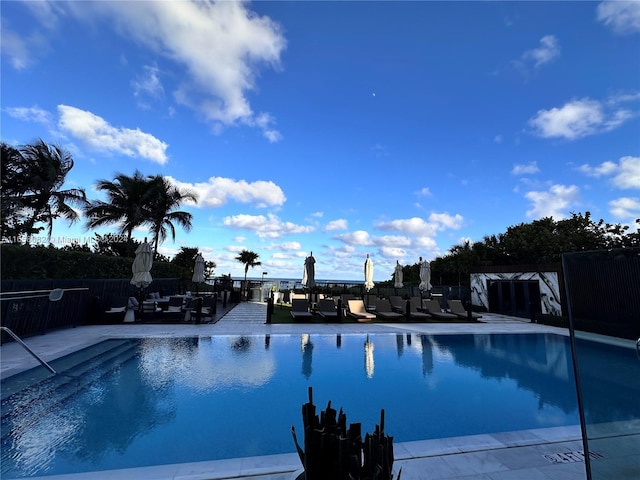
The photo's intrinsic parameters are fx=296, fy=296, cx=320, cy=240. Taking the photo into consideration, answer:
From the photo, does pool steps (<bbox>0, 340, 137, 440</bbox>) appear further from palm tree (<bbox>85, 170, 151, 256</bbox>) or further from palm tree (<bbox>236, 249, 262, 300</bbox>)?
palm tree (<bbox>236, 249, 262, 300</bbox>)

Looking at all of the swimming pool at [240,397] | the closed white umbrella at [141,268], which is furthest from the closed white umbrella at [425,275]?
the closed white umbrella at [141,268]

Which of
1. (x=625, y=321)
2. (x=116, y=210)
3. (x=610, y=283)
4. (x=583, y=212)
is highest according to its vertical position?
(x=583, y=212)

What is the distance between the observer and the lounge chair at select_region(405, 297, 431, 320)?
47.0ft

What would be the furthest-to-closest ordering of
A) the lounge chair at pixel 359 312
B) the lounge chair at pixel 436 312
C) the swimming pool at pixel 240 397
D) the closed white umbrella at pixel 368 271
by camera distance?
the closed white umbrella at pixel 368 271
the lounge chair at pixel 436 312
the lounge chair at pixel 359 312
the swimming pool at pixel 240 397

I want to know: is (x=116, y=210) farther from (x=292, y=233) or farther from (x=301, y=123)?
(x=292, y=233)

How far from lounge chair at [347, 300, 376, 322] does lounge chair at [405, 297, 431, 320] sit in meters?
1.91

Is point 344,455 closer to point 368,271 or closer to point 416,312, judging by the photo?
point 416,312

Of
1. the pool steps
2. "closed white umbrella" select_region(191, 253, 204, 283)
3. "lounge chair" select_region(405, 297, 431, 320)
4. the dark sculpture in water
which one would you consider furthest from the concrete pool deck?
"closed white umbrella" select_region(191, 253, 204, 283)

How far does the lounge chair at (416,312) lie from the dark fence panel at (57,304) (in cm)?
1278

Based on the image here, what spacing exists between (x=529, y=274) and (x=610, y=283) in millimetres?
16228

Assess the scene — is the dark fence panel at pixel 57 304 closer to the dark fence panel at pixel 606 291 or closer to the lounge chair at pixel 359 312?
the dark fence panel at pixel 606 291

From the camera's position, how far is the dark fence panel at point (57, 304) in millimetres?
7680

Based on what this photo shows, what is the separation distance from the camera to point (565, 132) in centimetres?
1363

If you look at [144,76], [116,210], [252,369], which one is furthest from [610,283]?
[116,210]
